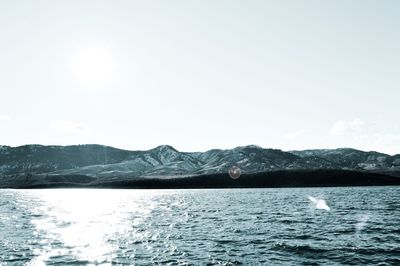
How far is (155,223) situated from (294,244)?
90.0 feet

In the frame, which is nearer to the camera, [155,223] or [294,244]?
[294,244]

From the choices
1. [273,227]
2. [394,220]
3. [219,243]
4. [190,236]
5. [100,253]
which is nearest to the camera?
[100,253]

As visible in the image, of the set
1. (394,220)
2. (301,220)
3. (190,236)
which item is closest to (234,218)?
(301,220)

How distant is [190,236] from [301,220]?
69.0ft

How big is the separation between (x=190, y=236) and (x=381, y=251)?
20.5 meters

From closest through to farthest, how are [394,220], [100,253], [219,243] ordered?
[100,253] < [219,243] < [394,220]

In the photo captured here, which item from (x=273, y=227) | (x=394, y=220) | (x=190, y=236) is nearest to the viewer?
(x=190, y=236)

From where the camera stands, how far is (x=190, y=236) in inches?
1786

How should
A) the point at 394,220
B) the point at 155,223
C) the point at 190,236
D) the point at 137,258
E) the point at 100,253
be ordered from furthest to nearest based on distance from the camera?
the point at 155,223, the point at 394,220, the point at 190,236, the point at 100,253, the point at 137,258

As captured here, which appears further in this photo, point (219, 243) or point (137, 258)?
point (219, 243)

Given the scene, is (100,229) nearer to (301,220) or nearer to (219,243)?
(219,243)

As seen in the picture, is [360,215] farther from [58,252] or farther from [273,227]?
[58,252]

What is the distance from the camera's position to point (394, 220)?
184 feet

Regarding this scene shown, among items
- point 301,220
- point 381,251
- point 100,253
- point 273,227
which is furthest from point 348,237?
point 100,253
